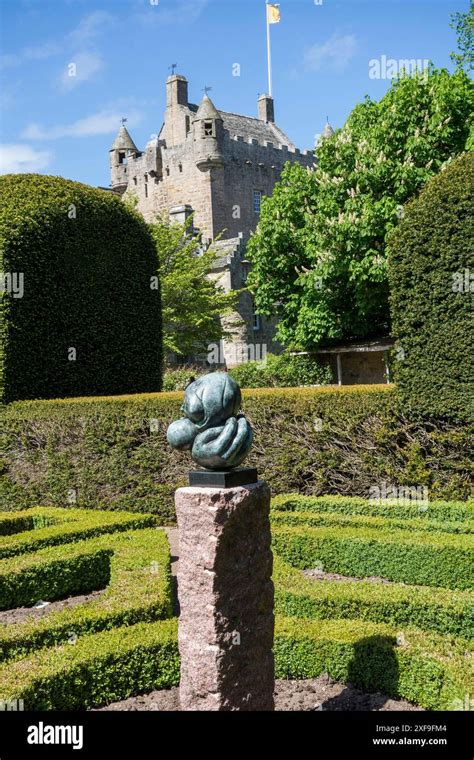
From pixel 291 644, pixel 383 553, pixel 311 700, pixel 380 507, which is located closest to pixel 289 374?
pixel 380 507

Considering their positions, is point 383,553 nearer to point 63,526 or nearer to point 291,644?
point 291,644

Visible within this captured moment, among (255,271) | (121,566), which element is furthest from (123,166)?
(121,566)

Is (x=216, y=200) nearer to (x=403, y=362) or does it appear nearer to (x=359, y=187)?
(x=359, y=187)

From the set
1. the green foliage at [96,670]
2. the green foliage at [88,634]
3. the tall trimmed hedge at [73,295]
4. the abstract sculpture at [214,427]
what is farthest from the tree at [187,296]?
the abstract sculpture at [214,427]

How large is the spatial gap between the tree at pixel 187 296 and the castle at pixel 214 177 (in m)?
2.31

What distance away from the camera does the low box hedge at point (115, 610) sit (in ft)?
20.8

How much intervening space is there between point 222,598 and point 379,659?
191 centimetres

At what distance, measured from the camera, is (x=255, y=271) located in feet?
89.5

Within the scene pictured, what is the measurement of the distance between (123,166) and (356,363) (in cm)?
2364

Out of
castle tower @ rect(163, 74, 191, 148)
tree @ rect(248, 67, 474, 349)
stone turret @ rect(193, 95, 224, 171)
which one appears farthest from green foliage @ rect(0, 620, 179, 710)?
castle tower @ rect(163, 74, 191, 148)

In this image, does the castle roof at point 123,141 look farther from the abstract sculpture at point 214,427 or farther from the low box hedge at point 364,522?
the abstract sculpture at point 214,427

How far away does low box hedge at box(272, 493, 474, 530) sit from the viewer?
9484mm

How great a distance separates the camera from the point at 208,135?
38500 millimetres

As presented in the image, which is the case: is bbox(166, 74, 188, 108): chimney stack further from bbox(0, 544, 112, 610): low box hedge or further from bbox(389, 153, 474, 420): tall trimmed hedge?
bbox(0, 544, 112, 610): low box hedge
